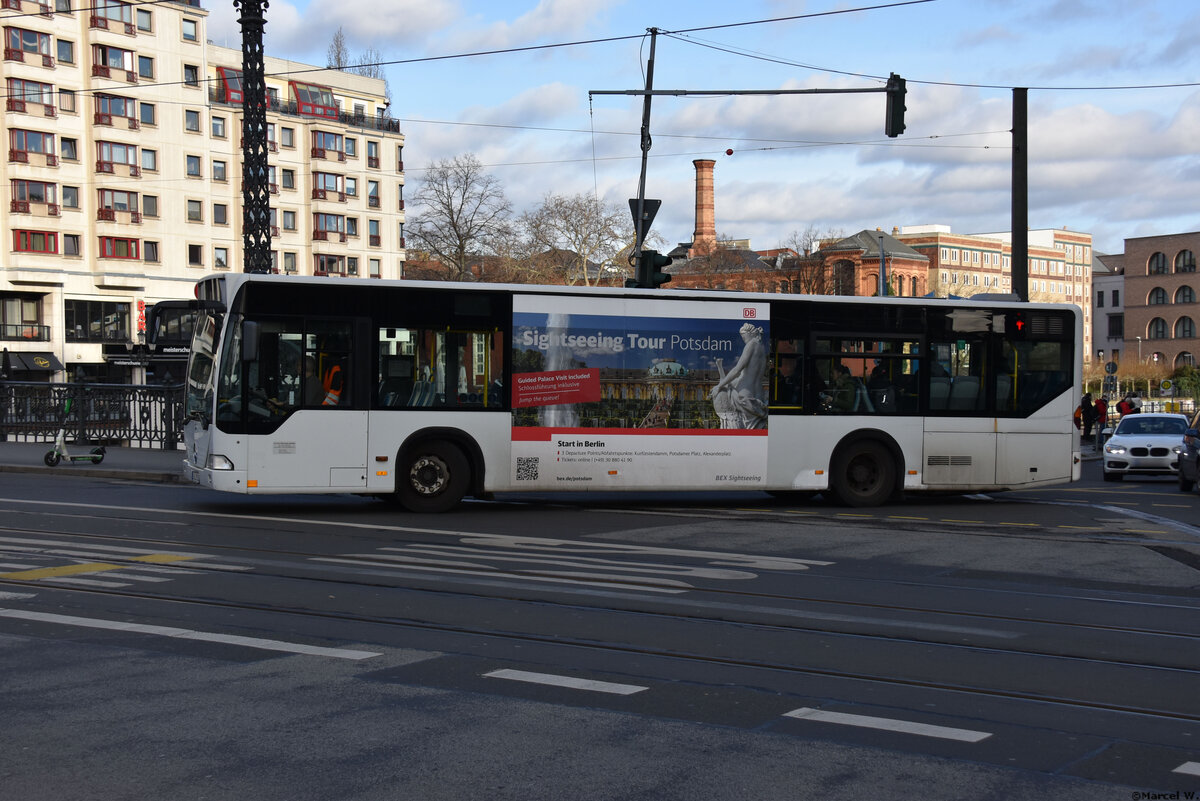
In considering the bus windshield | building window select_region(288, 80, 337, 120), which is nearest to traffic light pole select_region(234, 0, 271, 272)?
the bus windshield

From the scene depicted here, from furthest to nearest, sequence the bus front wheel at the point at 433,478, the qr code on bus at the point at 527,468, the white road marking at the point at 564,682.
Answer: the qr code on bus at the point at 527,468
the bus front wheel at the point at 433,478
the white road marking at the point at 564,682

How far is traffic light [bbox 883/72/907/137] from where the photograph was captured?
19203mm

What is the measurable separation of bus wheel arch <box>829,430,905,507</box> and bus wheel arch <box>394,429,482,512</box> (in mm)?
4867

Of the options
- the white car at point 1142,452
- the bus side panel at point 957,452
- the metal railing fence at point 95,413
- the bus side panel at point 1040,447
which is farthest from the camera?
the metal railing fence at point 95,413

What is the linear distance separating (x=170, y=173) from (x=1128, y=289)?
84121 mm

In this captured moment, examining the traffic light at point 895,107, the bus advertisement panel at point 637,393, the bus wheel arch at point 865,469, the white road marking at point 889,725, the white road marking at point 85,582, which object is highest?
the traffic light at point 895,107

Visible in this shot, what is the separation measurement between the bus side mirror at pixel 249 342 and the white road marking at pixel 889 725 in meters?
10.5

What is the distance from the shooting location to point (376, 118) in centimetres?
9144

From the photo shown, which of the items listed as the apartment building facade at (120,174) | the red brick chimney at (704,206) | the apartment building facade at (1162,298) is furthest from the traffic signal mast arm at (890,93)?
the red brick chimney at (704,206)

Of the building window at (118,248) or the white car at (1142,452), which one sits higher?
the building window at (118,248)

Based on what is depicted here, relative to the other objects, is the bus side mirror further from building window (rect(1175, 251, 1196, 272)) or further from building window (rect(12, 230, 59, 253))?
building window (rect(1175, 251, 1196, 272))

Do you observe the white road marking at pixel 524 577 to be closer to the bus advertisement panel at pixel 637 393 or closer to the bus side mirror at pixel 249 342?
the bus side mirror at pixel 249 342

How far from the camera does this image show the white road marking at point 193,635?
24.8 ft

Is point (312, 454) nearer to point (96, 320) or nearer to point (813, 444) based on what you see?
point (813, 444)
